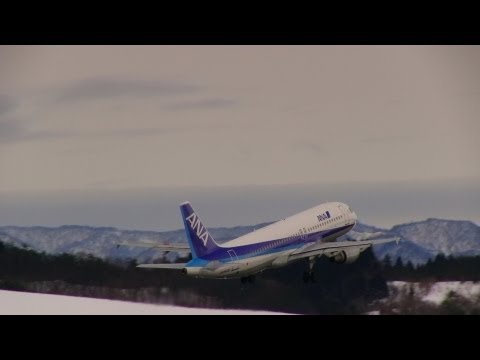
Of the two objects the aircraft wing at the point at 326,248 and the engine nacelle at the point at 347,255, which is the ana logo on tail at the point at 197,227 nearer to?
the aircraft wing at the point at 326,248

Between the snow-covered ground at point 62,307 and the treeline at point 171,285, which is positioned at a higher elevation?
the treeline at point 171,285

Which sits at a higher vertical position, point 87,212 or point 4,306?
point 87,212

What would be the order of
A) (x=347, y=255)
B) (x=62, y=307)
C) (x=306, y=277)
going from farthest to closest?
1. (x=306, y=277)
2. (x=347, y=255)
3. (x=62, y=307)

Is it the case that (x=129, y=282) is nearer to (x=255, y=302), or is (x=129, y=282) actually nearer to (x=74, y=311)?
(x=255, y=302)

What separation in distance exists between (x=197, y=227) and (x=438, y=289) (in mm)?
31327

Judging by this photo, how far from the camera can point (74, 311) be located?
91500mm

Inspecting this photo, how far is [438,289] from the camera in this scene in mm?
134250

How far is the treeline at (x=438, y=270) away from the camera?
462 feet

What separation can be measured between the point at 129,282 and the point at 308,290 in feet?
67.4

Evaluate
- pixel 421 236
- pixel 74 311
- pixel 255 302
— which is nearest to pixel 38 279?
pixel 255 302

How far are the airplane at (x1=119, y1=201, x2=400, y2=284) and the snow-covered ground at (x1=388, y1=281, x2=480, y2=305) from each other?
785 cm

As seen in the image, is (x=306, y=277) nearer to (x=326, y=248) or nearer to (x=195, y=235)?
(x=326, y=248)

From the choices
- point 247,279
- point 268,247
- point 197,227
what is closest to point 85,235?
point 247,279

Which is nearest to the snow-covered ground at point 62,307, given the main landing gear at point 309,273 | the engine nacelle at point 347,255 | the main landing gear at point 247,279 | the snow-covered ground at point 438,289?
the main landing gear at point 247,279
